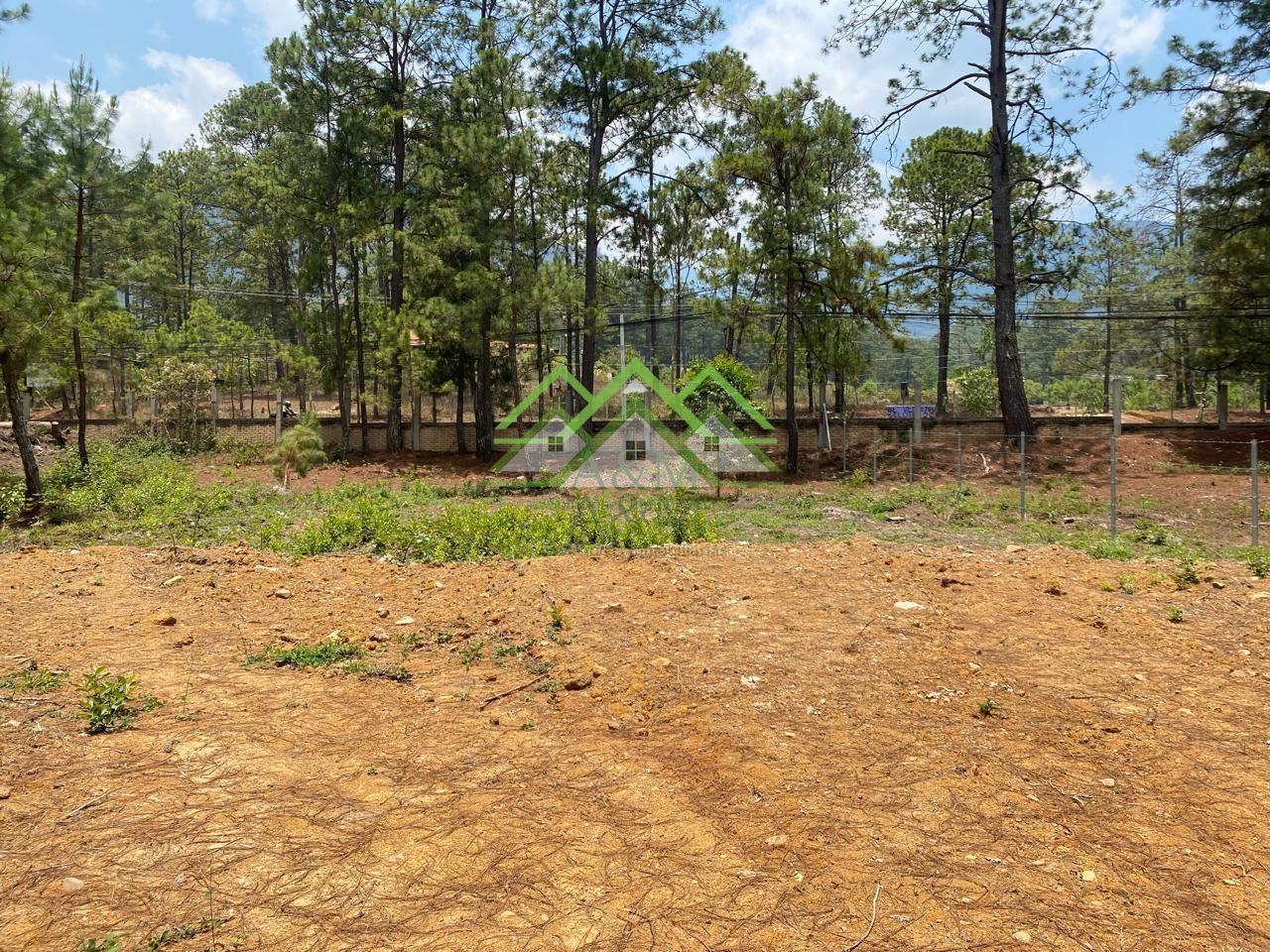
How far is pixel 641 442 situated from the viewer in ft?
64.4

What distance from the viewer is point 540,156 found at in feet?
67.3

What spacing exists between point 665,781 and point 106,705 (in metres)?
2.98

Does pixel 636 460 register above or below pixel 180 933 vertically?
above

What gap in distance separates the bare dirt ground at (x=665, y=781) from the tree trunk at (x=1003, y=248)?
11975mm

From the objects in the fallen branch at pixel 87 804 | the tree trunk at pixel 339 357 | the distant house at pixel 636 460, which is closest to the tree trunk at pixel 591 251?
the distant house at pixel 636 460

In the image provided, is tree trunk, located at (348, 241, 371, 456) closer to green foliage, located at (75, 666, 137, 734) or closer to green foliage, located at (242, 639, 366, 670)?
green foliage, located at (242, 639, 366, 670)

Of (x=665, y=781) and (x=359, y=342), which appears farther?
(x=359, y=342)

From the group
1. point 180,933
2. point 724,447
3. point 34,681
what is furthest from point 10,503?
point 724,447

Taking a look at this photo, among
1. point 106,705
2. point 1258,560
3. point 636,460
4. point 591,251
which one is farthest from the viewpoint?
point 591,251

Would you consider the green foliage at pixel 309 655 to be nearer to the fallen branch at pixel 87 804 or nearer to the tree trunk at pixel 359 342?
the fallen branch at pixel 87 804

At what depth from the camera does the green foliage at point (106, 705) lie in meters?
3.59

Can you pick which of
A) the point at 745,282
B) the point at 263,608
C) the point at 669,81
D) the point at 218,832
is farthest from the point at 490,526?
the point at 669,81

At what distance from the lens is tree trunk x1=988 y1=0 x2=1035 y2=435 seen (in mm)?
16844

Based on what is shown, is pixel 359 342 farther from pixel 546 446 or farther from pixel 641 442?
pixel 641 442
